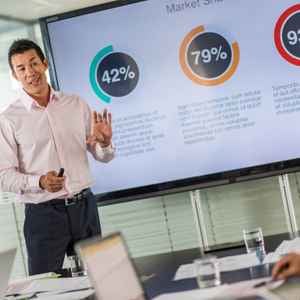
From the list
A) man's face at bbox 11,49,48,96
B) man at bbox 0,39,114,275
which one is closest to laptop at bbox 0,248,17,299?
man at bbox 0,39,114,275

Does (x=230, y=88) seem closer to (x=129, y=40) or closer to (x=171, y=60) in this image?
(x=171, y=60)

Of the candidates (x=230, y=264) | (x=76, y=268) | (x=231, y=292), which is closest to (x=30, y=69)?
(x=76, y=268)

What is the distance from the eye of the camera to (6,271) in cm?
321

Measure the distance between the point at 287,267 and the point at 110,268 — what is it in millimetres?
598

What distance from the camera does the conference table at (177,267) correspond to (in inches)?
109

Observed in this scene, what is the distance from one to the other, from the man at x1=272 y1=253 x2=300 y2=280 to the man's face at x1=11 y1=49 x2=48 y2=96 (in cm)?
293

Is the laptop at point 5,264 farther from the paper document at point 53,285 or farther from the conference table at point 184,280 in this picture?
the conference table at point 184,280

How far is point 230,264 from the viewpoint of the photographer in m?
3.20

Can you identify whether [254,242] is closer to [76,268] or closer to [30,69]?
[76,268]

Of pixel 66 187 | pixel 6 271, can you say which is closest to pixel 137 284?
pixel 6 271

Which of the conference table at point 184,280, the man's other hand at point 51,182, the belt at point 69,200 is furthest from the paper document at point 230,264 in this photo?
the belt at point 69,200

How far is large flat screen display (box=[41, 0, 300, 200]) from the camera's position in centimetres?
584

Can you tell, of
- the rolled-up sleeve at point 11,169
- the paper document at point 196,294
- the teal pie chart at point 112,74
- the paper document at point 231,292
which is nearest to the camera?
the paper document at point 231,292

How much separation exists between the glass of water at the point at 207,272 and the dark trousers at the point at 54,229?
95.3 inches
